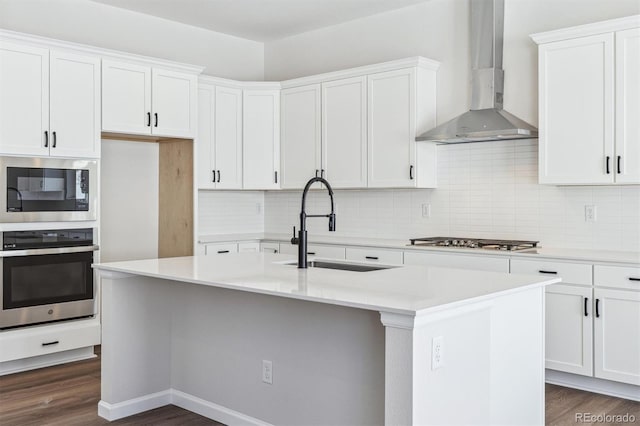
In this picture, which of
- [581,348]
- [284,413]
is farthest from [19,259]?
[581,348]

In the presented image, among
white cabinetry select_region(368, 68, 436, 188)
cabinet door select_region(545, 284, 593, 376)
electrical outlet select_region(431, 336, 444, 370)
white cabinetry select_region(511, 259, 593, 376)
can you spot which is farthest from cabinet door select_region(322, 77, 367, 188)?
electrical outlet select_region(431, 336, 444, 370)

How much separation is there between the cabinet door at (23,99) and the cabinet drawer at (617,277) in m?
3.80

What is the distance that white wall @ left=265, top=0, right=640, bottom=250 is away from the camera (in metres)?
4.54

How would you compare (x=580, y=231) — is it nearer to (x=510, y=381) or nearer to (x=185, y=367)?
(x=510, y=381)

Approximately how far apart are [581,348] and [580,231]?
908 mm

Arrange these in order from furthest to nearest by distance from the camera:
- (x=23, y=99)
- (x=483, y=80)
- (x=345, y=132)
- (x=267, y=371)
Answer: (x=345, y=132) < (x=483, y=80) < (x=23, y=99) < (x=267, y=371)

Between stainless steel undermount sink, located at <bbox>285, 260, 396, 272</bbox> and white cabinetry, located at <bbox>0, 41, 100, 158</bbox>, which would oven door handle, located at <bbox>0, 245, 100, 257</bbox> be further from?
stainless steel undermount sink, located at <bbox>285, 260, 396, 272</bbox>

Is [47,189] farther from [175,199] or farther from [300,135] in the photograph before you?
[300,135]

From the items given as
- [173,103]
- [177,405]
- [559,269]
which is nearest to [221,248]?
[173,103]

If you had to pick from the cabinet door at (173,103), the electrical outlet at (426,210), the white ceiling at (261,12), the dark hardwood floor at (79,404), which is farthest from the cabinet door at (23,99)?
the electrical outlet at (426,210)

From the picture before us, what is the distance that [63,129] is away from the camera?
464 centimetres

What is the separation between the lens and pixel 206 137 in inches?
231

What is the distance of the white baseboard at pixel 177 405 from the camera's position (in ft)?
11.1

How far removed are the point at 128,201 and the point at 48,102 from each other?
4.46 ft
